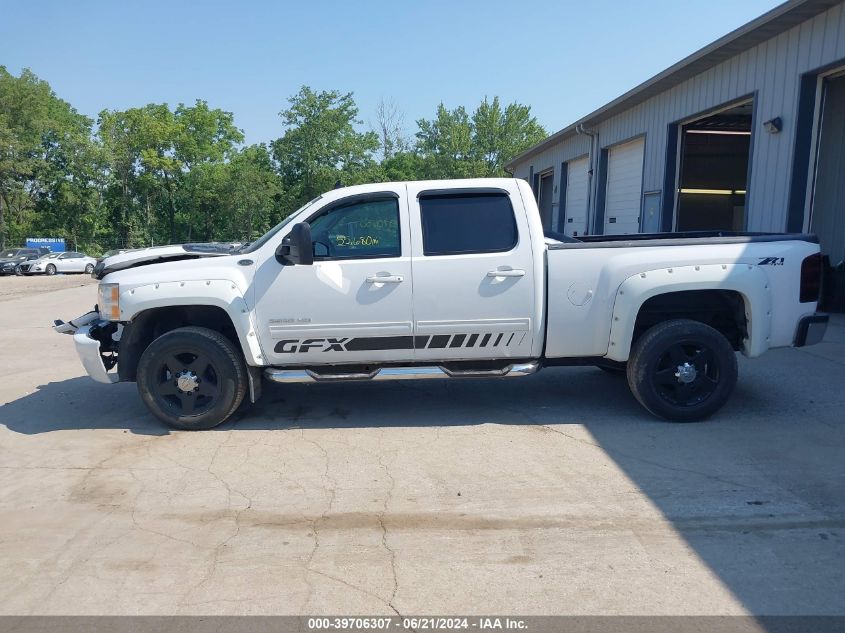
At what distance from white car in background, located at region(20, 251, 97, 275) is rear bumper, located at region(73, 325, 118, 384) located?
31.9 meters

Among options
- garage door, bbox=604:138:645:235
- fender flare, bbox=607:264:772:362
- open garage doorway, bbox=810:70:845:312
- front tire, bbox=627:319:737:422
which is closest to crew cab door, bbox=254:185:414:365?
fender flare, bbox=607:264:772:362

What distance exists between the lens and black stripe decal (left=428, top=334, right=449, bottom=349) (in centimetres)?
568

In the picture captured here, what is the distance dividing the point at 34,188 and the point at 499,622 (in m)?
56.2

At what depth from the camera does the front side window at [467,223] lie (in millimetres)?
5688

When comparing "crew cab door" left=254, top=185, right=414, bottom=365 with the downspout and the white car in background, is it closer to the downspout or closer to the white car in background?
the downspout

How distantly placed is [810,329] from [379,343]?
3666 mm

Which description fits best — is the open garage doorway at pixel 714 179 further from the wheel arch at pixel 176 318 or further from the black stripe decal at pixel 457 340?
the wheel arch at pixel 176 318

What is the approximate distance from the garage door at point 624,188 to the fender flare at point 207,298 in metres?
12.8

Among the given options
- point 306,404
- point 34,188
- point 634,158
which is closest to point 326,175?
point 34,188

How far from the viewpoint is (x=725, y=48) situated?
11594 millimetres

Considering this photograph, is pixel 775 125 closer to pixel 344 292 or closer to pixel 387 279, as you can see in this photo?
pixel 387 279

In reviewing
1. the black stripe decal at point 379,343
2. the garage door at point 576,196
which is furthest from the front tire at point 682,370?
the garage door at point 576,196

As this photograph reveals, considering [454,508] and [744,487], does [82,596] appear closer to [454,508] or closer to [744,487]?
[454,508]

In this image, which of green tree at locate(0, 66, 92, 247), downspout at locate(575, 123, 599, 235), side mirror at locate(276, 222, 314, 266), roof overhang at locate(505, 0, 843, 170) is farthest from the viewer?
green tree at locate(0, 66, 92, 247)
